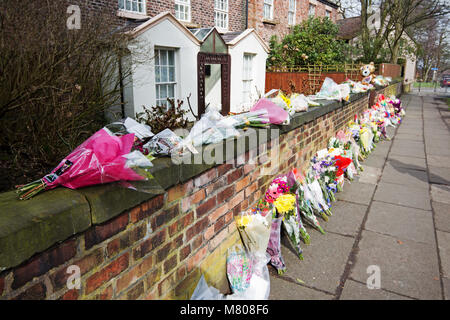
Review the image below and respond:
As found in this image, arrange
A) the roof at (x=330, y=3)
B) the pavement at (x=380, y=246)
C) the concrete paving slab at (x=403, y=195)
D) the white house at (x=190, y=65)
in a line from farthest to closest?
the roof at (x=330, y=3) → the white house at (x=190, y=65) → the concrete paving slab at (x=403, y=195) → the pavement at (x=380, y=246)

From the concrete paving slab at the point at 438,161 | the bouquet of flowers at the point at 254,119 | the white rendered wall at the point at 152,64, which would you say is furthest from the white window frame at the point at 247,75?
the bouquet of flowers at the point at 254,119

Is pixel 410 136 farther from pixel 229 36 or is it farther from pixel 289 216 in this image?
pixel 289 216

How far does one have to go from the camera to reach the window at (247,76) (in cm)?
1232

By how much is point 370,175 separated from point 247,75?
26.6ft

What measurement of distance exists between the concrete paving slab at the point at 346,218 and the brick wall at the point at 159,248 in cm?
106

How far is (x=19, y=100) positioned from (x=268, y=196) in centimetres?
244

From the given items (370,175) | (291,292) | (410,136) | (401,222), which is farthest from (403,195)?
(410,136)

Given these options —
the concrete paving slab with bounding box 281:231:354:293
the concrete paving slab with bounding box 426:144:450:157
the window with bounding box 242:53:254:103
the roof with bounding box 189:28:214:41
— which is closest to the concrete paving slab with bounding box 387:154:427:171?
the concrete paving slab with bounding box 426:144:450:157

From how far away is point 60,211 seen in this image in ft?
3.94

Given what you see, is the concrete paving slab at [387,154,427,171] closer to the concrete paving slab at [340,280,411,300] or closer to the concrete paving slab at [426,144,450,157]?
the concrete paving slab at [426,144,450,157]

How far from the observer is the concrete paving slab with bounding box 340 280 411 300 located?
2.43 metres

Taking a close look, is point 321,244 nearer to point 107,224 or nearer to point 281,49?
point 107,224

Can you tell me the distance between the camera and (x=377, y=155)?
661 cm

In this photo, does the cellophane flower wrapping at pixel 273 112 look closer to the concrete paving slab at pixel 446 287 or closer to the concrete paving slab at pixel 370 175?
the concrete paving slab at pixel 446 287
